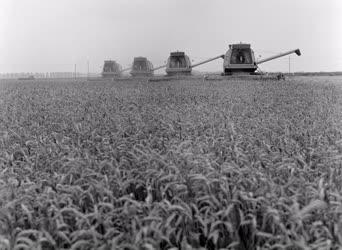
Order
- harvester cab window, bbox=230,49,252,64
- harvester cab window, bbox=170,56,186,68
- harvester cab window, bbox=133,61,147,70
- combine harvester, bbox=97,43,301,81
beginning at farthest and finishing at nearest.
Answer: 1. harvester cab window, bbox=133,61,147,70
2. harvester cab window, bbox=170,56,186,68
3. harvester cab window, bbox=230,49,252,64
4. combine harvester, bbox=97,43,301,81

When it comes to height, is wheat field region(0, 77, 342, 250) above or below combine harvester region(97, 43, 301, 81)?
below

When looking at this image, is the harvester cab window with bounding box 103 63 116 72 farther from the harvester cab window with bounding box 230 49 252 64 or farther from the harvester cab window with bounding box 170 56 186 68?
the harvester cab window with bounding box 230 49 252 64

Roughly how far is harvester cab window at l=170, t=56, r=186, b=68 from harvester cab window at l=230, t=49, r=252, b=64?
819cm

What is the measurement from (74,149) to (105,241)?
8.74 ft

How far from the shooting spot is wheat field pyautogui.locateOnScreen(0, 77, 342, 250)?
11.8ft

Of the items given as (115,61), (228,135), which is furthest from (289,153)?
(115,61)

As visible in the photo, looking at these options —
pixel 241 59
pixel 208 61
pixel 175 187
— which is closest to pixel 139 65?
pixel 208 61

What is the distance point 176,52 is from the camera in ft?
137

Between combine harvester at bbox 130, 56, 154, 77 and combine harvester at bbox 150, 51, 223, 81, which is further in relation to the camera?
combine harvester at bbox 130, 56, 154, 77

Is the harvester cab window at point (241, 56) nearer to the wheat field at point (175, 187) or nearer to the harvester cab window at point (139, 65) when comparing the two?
the harvester cab window at point (139, 65)

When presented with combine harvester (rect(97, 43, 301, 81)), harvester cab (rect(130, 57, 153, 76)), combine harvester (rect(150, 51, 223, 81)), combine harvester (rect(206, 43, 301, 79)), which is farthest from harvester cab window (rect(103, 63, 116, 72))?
combine harvester (rect(206, 43, 301, 79))

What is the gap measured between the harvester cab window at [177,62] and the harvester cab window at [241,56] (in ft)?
26.9

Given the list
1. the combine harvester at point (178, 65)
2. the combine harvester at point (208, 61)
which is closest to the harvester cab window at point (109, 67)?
the combine harvester at point (208, 61)

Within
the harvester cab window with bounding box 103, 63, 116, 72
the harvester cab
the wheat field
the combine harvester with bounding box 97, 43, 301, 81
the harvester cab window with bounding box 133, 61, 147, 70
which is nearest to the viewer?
the wheat field
